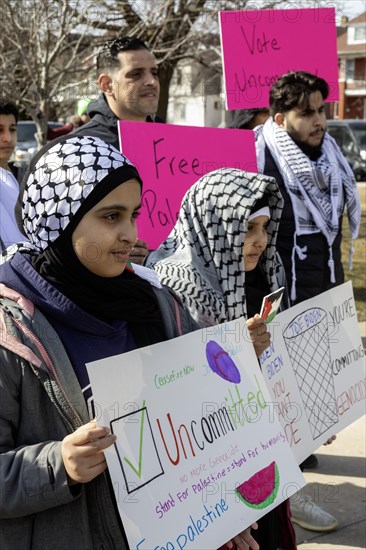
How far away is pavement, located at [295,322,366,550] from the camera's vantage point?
11.9ft

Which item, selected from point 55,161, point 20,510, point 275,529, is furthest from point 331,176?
point 20,510

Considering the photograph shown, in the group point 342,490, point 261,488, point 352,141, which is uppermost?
point 352,141

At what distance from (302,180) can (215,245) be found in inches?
62.5

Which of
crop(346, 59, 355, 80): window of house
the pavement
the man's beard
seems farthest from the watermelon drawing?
crop(346, 59, 355, 80): window of house

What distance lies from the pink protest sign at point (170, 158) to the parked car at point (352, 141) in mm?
20513

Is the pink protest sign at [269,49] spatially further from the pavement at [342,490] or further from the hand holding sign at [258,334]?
the hand holding sign at [258,334]

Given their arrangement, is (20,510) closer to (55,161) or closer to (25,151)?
(55,161)

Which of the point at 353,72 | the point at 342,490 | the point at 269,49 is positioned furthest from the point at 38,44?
the point at 353,72

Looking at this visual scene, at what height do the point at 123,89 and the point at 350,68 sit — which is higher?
the point at 350,68

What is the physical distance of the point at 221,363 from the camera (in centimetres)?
210

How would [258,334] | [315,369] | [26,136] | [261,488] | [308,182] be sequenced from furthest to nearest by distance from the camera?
[26,136] → [308,182] → [315,369] → [258,334] → [261,488]

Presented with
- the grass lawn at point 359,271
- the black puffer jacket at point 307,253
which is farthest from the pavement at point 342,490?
the grass lawn at point 359,271

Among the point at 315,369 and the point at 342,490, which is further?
the point at 342,490

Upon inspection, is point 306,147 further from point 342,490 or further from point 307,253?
point 342,490
